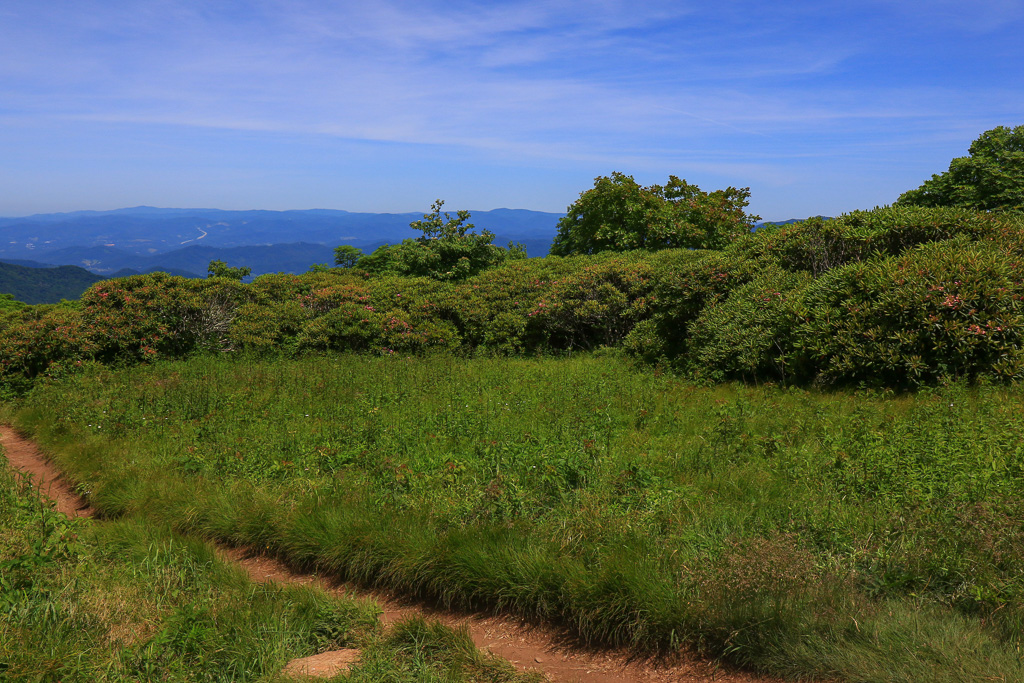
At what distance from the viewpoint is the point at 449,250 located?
18562mm

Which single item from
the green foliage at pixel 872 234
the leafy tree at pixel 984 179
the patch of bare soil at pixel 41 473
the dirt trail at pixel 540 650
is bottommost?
the patch of bare soil at pixel 41 473

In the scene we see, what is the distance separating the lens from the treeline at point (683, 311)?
294 inches

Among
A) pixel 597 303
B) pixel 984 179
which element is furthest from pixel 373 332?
pixel 984 179

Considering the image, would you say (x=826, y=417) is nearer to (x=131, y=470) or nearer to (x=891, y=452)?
(x=891, y=452)

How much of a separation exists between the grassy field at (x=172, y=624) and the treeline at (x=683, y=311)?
636 cm

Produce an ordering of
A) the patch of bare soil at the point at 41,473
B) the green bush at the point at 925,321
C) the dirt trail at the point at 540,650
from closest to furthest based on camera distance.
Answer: the dirt trail at the point at 540,650, the patch of bare soil at the point at 41,473, the green bush at the point at 925,321

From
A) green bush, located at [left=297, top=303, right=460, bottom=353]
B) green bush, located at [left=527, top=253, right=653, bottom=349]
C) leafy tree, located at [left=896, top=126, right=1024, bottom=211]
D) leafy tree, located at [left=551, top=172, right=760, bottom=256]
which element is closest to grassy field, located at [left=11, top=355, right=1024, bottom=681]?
green bush, located at [left=297, top=303, right=460, bottom=353]

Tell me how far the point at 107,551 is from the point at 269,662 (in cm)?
218

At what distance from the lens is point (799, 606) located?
11.7 feet

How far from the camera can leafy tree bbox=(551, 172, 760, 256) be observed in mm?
20062

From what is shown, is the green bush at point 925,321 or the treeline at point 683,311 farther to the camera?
the treeline at point 683,311

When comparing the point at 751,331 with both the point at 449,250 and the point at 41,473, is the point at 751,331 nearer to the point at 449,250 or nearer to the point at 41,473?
the point at 41,473

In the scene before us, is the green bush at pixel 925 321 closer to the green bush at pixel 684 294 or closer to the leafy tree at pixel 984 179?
the green bush at pixel 684 294

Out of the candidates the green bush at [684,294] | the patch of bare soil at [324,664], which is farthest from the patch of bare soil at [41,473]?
the green bush at [684,294]
